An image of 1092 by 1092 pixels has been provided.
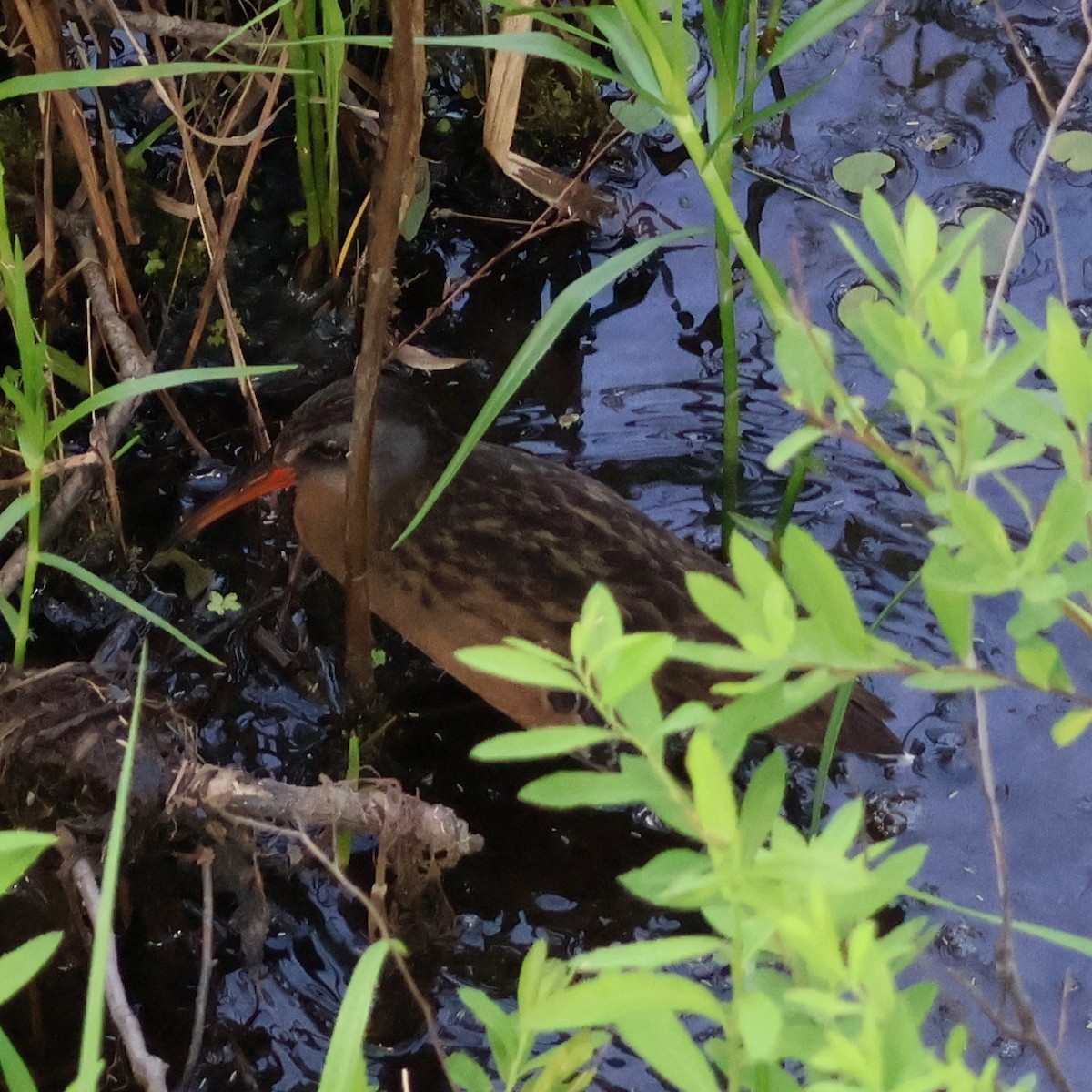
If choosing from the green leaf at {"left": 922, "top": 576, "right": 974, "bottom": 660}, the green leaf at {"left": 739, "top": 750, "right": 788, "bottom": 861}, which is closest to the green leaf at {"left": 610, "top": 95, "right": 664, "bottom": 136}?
the green leaf at {"left": 922, "top": 576, "right": 974, "bottom": 660}

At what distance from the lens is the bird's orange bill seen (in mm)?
2365

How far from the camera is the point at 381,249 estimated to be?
68.6 inches

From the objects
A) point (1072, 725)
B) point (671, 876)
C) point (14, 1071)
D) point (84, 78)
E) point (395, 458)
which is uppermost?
point (84, 78)

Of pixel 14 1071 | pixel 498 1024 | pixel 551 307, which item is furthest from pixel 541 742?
pixel 551 307

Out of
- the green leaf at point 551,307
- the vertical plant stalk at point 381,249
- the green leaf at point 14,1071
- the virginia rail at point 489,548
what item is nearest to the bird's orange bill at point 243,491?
the virginia rail at point 489,548

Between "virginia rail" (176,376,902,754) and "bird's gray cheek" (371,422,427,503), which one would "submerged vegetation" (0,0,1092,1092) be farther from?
"bird's gray cheek" (371,422,427,503)

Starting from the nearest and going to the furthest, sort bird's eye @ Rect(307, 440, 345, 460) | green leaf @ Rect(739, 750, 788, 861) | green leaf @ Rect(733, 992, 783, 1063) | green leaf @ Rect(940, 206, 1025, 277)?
green leaf @ Rect(733, 992, 783, 1063) < green leaf @ Rect(739, 750, 788, 861) < bird's eye @ Rect(307, 440, 345, 460) < green leaf @ Rect(940, 206, 1025, 277)

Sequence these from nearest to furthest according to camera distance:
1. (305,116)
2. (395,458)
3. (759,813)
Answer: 1. (759,813)
2. (395,458)
3. (305,116)

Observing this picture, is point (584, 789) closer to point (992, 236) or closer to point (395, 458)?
point (395, 458)

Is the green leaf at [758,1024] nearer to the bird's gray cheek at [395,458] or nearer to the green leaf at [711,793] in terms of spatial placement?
the green leaf at [711,793]

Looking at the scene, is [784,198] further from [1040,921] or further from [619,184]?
[1040,921]

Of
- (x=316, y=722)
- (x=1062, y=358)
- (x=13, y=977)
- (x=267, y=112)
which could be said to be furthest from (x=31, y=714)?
(x=1062, y=358)

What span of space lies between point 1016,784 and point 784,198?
1.41m

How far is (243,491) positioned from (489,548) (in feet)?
1.59
